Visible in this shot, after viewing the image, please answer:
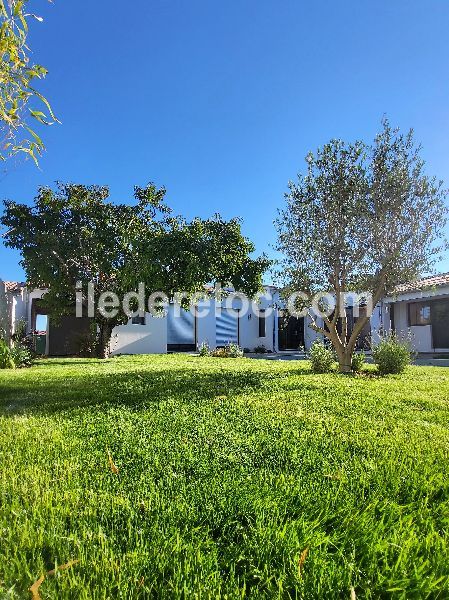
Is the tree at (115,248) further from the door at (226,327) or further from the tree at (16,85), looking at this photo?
the tree at (16,85)

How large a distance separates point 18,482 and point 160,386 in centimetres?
482

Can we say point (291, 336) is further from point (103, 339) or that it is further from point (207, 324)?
point (103, 339)

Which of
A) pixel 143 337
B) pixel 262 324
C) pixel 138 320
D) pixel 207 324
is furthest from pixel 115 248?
pixel 262 324

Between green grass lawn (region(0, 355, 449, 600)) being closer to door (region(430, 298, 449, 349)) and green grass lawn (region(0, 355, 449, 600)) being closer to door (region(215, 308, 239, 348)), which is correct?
Answer: door (region(430, 298, 449, 349))

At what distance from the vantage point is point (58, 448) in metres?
3.16

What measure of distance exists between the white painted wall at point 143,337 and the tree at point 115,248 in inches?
166

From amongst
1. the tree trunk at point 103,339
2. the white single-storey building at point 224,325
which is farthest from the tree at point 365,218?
the tree trunk at point 103,339

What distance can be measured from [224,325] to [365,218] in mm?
18000

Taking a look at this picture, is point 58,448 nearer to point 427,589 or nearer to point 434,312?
point 427,589

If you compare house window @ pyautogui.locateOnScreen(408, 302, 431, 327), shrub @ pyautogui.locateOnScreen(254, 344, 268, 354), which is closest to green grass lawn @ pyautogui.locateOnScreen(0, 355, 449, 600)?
house window @ pyautogui.locateOnScreen(408, 302, 431, 327)

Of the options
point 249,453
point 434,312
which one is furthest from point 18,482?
point 434,312

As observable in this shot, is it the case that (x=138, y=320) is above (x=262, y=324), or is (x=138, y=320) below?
above

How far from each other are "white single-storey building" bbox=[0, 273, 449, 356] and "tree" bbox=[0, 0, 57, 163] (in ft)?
48.3

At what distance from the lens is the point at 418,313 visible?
21.5 meters
